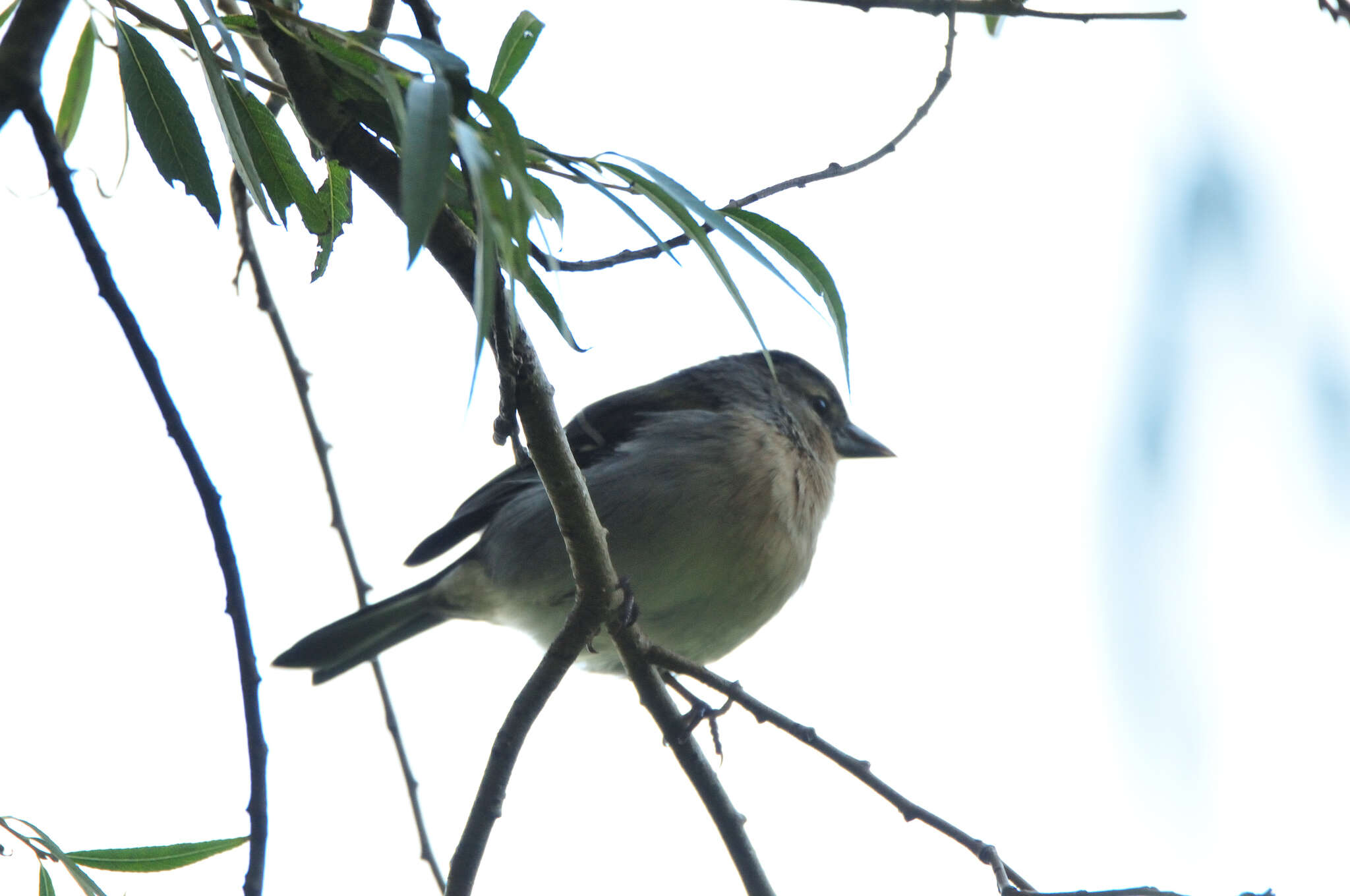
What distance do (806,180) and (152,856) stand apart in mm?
1936

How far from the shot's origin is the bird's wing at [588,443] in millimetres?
5328

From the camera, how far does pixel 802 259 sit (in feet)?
7.66

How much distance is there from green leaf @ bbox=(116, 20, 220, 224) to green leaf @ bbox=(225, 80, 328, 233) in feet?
0.38

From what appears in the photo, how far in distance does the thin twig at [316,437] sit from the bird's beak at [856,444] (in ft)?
9.29

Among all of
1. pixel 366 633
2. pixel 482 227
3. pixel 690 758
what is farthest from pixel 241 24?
pixel 366 633

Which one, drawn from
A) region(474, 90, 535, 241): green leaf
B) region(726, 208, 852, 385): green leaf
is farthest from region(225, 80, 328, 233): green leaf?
region(474, 90, 535, 241): green leaf

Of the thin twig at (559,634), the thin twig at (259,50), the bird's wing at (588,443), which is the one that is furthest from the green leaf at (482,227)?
the bird's wing at (588,443)

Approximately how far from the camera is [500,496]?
18.0 feet

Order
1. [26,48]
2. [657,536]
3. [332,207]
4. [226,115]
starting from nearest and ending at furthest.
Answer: [26,48]
[226,115]
[332,207]
[657,536]

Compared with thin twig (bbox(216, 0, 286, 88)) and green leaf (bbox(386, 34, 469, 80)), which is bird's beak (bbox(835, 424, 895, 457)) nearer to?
thin twig (bbox(216, 0, 286, 88))

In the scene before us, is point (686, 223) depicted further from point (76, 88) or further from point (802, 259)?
point (76, 88)

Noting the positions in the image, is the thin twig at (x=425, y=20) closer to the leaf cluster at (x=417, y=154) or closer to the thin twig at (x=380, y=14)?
the leaf cluster at (x=417, y=154)

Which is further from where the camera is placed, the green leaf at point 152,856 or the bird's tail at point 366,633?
the bird's tail at point 366,633

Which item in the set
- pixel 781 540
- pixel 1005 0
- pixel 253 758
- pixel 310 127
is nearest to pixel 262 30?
pixel 310 127
